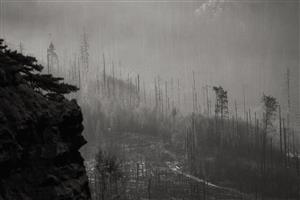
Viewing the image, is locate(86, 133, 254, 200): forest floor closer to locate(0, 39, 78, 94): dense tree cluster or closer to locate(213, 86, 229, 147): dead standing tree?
locate(213, 86, 229, 147): dead standing tree

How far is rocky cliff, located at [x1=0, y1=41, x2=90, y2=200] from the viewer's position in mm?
23219

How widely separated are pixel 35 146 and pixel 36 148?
0.15 meters

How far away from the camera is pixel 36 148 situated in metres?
25.5

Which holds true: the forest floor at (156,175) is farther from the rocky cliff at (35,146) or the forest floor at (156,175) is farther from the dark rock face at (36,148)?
the rocky cliff at (35,146)

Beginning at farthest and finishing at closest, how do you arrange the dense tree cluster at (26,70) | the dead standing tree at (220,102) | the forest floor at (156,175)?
the dead standing tree at (220,102) → the forest floor at (156,175) → the dense tree cluster at (26,70)

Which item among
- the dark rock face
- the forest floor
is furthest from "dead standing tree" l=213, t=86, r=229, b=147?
the dark rock face

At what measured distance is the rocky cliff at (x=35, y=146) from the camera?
23.2 metres

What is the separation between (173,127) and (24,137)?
166 meters

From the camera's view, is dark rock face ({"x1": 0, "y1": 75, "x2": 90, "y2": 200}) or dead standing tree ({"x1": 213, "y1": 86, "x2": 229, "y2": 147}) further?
dead standing tree ({"x1": 213, "y1": 86, "x2": 229, "y2": 147})

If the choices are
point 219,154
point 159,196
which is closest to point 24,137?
point 159,196

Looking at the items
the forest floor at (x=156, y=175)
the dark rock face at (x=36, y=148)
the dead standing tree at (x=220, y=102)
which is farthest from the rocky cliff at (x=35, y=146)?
the dead standing tree at (x=220, y=102)

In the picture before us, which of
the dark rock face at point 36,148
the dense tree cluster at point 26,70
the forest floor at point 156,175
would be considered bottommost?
the forest floor at point 156,175

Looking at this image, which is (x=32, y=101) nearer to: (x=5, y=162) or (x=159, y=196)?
(x=5, y=162)

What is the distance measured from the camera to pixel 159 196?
107062 mm
